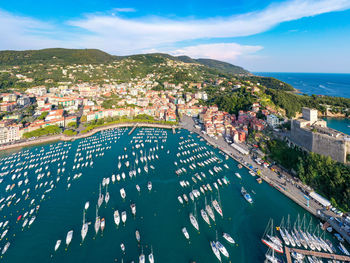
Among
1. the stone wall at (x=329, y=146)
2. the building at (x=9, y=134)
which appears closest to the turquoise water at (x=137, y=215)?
the stone wall at (x=329, y=146)

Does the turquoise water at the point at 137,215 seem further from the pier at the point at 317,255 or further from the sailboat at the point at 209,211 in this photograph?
the pier at the point at 317,255

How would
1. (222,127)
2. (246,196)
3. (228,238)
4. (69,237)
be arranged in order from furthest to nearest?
(222,127), (246,196), (69,237), (228,238)

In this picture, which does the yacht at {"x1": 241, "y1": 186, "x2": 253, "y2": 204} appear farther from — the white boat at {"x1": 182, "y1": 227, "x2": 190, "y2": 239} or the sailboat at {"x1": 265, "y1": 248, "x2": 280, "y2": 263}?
the white boat at {"x1": 182, "y1": 227, "x2": 190, "y2": 239}

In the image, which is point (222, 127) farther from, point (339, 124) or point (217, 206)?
point (339, 124)

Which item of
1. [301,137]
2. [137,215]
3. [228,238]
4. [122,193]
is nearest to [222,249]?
[228,238]

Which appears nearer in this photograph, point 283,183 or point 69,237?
point 69,237

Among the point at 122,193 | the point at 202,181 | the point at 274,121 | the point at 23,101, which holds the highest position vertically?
the point at 23,101

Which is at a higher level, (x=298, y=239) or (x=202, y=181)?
(x=202, y=181)
